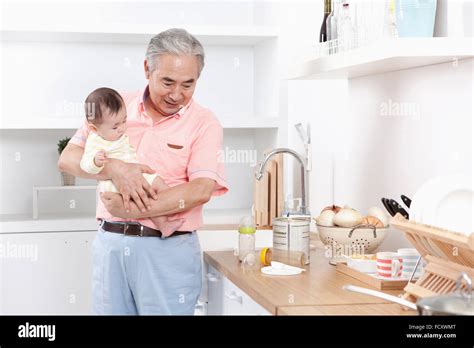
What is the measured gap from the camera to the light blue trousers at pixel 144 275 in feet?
7.50

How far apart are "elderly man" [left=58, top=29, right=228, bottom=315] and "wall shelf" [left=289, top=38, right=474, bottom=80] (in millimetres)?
421

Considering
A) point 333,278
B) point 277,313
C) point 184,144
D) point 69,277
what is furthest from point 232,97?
point 277,313

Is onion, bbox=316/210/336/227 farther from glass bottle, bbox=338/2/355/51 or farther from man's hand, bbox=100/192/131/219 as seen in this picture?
man's hand, bbox=100/192/131/219

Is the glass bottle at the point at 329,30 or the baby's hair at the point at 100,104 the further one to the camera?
the glass bottle at the point at 329,30

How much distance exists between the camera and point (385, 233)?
8.06ft

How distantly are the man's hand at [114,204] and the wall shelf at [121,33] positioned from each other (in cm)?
130

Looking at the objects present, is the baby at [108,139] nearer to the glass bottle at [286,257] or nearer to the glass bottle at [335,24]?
the glass bottle at [286,257]

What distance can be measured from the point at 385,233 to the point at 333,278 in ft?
1.05

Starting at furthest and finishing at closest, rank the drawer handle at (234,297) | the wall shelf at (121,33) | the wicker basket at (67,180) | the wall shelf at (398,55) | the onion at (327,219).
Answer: the wicker basket at (67,180) < the wall shelf at (121,33) < the onion at (327,219) < the drawer handle at (234,297) < the wall shelf at (398,55)

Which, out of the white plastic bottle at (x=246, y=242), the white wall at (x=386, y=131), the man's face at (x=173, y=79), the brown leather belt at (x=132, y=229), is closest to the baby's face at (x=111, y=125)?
the man's face at (x=173, y=79)

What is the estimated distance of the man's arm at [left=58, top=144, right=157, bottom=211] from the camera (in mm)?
2267

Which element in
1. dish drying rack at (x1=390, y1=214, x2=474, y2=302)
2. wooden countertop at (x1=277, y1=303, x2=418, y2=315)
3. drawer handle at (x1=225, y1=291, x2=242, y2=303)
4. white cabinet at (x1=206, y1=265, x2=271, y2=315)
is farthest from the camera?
drawer handle at (x1=225, y1=291, x2=242, y2=303)

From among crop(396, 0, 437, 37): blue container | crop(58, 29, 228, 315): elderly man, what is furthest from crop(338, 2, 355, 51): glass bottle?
crop(58, 29, 228, 315): elderly man
